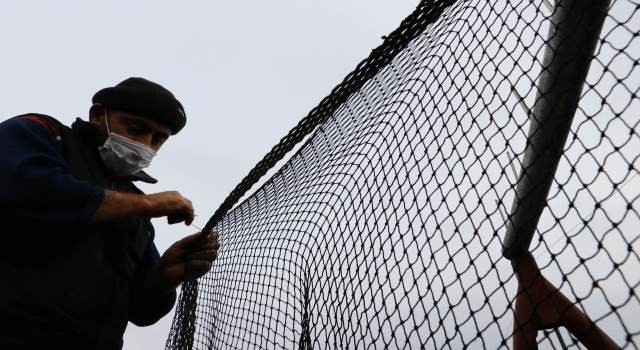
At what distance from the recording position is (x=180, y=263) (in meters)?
2.57

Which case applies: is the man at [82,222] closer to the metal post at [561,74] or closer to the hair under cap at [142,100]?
the hair under cap at [142,100]

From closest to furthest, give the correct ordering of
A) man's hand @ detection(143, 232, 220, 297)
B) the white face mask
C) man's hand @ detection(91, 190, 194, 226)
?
1. man's hand @ detection(91, 190, 194, 226)
2. the white face mask
3. man's hand @ detection(143, 232, 220, 297)

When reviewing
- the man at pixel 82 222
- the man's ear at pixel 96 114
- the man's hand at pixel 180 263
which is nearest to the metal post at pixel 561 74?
the man at pixel 82 222

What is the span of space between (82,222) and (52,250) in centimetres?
16

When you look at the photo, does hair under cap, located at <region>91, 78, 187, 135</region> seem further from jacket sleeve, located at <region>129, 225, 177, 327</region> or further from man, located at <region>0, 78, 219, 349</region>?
jacket sleeve, located at <region>129, 225, 177, 327</region>

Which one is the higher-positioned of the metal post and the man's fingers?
the metal post

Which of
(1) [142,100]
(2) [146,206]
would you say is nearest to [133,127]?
(1) [142,100]

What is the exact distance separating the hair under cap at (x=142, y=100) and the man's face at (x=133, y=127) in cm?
3

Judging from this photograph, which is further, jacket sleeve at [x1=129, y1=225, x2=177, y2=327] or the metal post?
jacket sleeve at [x1=129, y1=225, x2=177, y2=327]

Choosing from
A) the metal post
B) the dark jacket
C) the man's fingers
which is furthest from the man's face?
the metal post

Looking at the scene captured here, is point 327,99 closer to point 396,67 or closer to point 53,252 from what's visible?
point 396,67

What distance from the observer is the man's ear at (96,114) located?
2.48 meters

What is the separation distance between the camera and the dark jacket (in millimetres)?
1667

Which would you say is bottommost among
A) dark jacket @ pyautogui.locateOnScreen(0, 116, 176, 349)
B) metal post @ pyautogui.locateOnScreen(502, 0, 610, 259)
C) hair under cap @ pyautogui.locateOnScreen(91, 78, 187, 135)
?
dark jacket @ pyautogui.locateOnScreen(0, 116, 176, 349)
